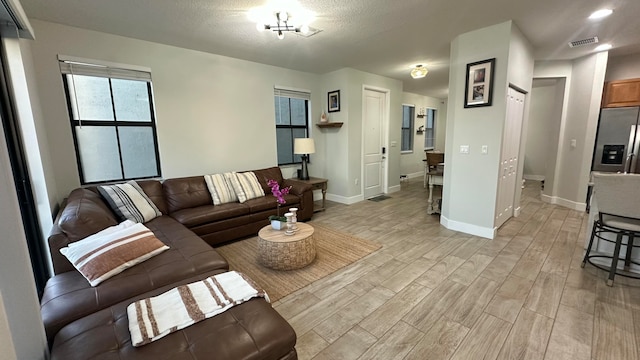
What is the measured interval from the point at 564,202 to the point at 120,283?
21.0 feet

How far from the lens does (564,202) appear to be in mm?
4602

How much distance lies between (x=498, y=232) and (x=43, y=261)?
494 cm

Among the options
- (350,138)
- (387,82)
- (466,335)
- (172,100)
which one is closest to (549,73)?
(387,82)

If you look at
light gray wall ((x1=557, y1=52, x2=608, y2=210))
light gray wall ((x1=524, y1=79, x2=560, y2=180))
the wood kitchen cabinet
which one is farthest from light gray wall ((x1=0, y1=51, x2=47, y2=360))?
light gray wall ((x1=524, y1=79, x2=560, y2=180))

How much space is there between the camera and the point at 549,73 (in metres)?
4.51

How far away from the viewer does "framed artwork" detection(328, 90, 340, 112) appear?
4.90 m

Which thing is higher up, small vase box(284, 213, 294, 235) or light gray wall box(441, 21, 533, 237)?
light gray wall box(441, 21, 533, 237)

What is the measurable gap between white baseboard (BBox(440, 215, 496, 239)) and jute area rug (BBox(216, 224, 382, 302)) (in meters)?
1.26

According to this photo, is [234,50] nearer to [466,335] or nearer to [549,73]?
[466,335]

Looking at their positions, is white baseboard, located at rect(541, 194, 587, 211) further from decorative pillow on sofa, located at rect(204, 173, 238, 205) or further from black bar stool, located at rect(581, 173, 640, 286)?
decorative pillow on sofa, located at rect(204, 173, 238, 205)

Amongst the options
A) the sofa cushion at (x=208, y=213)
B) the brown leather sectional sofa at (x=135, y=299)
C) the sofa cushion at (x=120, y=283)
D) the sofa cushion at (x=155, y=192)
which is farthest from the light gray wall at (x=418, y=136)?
the brown leather sectional sofa at (x=135, y=299)

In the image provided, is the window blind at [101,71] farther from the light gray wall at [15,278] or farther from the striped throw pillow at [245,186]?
the light gray wall at [15,278]

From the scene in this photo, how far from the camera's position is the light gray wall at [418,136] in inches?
296

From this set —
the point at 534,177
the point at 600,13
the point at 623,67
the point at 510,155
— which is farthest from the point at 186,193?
the point at 534,177
